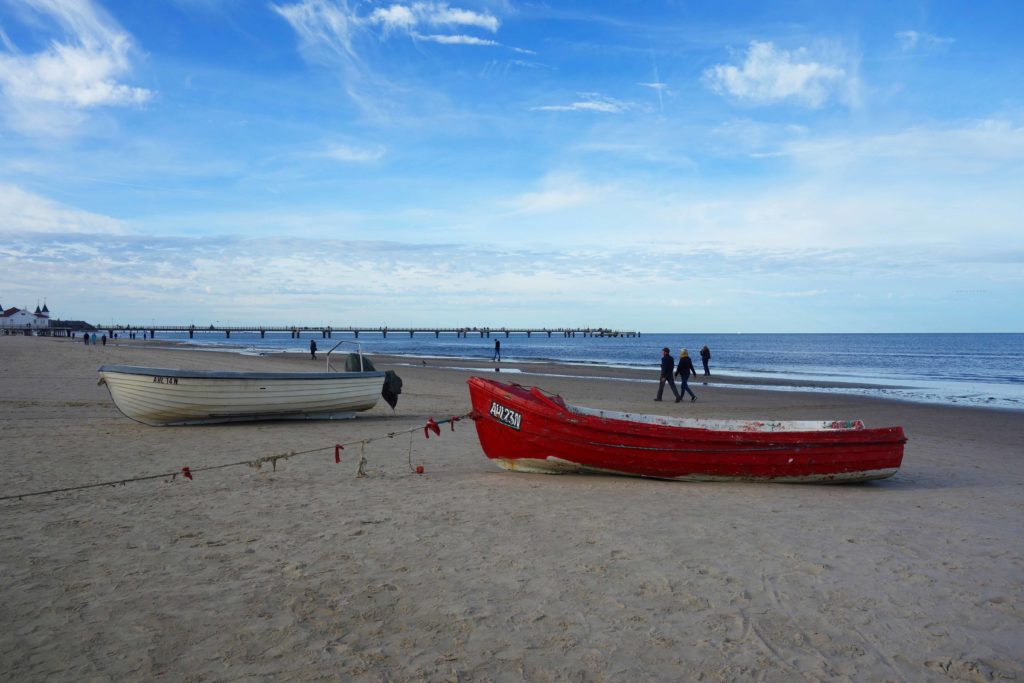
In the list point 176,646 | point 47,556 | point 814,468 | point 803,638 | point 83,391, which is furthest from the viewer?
point 83,391

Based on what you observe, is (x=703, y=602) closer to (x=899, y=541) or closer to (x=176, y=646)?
(x=899, y=541)

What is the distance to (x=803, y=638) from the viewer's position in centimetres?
432

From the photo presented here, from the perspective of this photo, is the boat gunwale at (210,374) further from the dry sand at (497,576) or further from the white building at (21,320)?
the white building at (21,320)

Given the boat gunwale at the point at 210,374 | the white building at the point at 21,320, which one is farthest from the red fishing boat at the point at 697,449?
the white building at the point at 21,320

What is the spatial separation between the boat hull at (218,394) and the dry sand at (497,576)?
2935 millimetres

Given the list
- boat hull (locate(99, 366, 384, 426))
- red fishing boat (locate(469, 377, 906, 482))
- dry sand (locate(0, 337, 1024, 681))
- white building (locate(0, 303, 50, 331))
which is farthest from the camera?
white building (locate(0, 303, 50, 331))

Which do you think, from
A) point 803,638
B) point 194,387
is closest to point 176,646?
point 803,638

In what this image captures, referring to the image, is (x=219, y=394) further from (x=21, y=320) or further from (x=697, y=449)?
(x=21, y=320)

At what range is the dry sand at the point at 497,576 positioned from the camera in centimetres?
399

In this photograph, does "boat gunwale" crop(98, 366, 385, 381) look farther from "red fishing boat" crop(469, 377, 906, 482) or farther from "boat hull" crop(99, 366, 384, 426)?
"red fishing boat" crop(469, 377, 906, 482)

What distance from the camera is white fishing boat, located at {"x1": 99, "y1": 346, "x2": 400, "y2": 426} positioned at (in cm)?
1255

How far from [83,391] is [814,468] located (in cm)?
1859

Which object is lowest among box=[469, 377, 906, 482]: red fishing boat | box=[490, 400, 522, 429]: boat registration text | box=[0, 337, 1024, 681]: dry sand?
box=[0, 337, 1024, 681]: dry sand

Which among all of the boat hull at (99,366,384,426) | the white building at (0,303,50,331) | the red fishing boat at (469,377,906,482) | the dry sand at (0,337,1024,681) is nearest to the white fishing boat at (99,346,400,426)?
the boat hull at (99,366,384,426)
